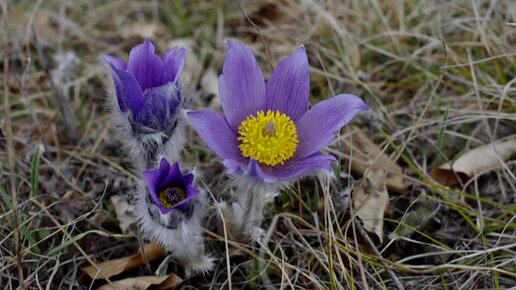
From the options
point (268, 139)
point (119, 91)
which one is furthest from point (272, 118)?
point (119, 91)

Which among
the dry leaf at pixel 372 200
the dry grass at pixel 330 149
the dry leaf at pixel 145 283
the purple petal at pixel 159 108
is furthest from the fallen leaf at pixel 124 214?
the dry leaf at pixel 372 200

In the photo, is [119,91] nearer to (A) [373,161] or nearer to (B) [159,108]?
(B) [159,108]

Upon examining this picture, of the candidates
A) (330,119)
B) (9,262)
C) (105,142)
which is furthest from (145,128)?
(105,142)

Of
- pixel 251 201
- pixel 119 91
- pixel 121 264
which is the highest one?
pixel 119 91

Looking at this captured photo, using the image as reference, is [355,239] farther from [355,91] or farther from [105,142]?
[105,142]

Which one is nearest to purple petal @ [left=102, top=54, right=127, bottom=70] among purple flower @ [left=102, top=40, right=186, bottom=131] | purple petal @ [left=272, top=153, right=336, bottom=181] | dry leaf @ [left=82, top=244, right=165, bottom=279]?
purple flower @ [left=102, top=40, right=186, bottom=131]

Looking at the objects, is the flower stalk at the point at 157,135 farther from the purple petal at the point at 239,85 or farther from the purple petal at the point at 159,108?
the purple petal at the point at 239,85

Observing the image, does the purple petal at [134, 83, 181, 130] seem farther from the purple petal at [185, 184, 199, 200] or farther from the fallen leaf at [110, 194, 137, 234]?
the fallen leaf at [110, 194, 137, 234]

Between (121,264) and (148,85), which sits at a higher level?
(148,85)
